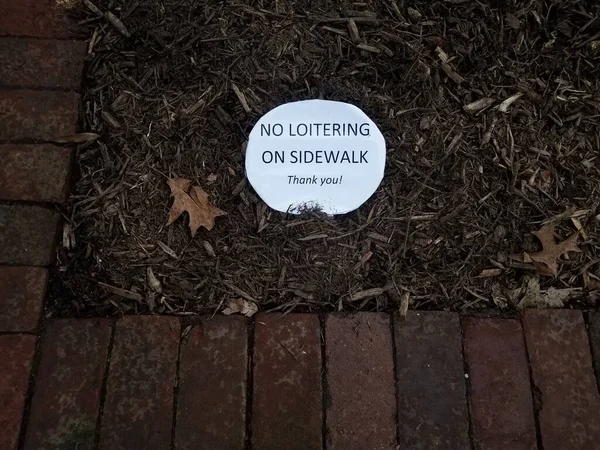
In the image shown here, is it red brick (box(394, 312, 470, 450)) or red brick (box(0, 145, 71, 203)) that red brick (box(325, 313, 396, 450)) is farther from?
red brick (box(0, 145, 71, 203))

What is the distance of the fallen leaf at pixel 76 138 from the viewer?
137 centimetres

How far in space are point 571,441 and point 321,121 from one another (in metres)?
1.00

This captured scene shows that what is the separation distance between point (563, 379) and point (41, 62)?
161cm

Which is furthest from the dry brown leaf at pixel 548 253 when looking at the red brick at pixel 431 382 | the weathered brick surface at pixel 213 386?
the weathered brick surface at pixel 213 386

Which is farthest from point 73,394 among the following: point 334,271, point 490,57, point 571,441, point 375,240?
point 490,57

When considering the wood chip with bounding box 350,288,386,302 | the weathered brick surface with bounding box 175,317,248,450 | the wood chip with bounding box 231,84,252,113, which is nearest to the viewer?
the weathered brick surface with bounding box 175,317,248,450

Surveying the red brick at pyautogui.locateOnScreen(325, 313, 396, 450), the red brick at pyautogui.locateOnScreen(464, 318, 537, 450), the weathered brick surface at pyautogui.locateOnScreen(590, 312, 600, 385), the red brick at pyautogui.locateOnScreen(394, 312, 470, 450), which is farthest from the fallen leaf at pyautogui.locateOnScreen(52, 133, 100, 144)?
the weathered brick surface at pyautogui.locateOnScreen(590, 312, 600, 385)

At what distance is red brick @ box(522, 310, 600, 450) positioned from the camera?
1.18m

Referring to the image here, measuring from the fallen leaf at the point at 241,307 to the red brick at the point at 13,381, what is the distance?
47 centimetres

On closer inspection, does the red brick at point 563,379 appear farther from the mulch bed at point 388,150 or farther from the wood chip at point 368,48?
the wood chip at point 368,48

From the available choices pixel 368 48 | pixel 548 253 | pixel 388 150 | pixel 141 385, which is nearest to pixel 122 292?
pixel 141 385

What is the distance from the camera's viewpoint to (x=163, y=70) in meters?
1.42

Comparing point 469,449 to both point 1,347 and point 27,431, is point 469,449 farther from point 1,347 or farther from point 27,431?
point 1,347

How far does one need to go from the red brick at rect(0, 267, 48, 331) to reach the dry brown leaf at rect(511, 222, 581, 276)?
1.20 meters
